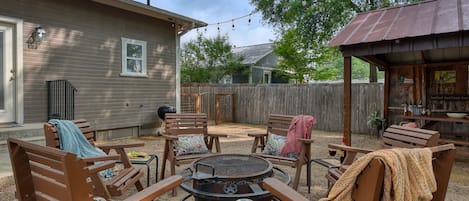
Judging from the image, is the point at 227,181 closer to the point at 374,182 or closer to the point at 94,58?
the point at 374,182

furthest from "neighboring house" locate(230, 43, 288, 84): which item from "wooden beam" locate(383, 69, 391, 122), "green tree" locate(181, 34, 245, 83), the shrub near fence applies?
"wooden beam" locate(383, 69, 391, 122)

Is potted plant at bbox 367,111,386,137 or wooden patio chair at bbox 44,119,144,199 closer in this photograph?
wooden patio chair at bbox 44,119,144,199

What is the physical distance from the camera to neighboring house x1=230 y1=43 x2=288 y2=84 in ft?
62.7

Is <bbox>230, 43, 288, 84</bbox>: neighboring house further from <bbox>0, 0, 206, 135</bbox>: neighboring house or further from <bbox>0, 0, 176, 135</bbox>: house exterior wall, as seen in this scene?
<bbox>0, 0, 176, 135</bbox>: house exterior wall

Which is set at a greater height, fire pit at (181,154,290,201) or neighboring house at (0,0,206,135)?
neighboring house at (0,0,206,135)

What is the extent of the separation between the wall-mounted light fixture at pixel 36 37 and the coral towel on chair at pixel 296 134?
5.48m

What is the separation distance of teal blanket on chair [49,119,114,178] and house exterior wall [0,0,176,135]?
3.92 metres

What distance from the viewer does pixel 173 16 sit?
347 inches

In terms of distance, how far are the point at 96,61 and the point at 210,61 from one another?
10.4 meters

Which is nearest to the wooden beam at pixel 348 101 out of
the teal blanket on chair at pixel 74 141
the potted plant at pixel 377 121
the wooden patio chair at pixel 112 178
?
the potted plant at pixel 377 121

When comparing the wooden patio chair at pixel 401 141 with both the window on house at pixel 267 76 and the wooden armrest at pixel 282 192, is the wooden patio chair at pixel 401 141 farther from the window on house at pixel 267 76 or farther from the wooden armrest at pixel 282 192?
the window on house at pixel 267 76

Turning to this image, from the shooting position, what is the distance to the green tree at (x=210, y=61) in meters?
17.7

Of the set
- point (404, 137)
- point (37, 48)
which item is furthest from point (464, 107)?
point (37, 48)

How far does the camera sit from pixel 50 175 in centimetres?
190
